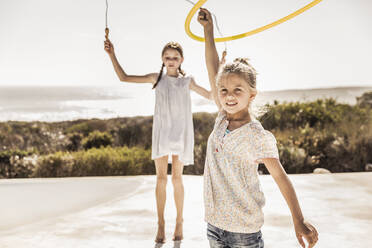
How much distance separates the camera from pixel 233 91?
184 centimetres

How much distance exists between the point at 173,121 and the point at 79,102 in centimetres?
1053

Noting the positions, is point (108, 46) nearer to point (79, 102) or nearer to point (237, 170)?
point (237, 170)

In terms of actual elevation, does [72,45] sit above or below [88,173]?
above

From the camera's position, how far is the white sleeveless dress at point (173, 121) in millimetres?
3629

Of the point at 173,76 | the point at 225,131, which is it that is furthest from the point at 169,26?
the point at 225,131

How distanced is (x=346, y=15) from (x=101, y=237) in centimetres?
1063

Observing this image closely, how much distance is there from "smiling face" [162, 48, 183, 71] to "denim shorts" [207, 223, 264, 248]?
7.08ft

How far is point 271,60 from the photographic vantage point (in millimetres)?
12406

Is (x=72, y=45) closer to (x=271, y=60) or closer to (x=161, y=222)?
(x=271, y=60)

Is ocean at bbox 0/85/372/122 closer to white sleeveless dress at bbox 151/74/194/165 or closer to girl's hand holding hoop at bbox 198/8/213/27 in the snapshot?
white sleeveless dress at bbox 151/74/194/165

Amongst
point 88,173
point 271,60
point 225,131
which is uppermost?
point 271,60

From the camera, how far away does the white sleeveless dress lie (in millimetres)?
3629

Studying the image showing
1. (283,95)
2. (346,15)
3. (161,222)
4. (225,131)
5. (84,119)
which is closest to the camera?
(225,131)

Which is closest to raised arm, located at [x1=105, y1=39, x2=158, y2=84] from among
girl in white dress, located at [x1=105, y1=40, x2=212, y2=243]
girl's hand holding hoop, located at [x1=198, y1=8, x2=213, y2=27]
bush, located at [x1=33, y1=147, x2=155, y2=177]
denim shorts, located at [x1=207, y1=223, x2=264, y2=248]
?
girl in white dress, located at [x1=105, y1=40, x2=212, y2=243]
